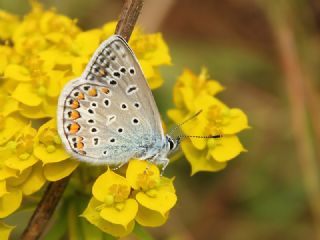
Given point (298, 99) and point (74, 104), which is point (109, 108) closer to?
point (74, 104)

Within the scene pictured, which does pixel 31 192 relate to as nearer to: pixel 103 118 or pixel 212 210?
pixel 103 118

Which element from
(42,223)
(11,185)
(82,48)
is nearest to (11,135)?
(11,185)

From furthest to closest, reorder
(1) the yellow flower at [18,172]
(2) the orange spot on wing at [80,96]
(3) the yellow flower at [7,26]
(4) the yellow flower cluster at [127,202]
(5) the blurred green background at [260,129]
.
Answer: (5) the blurred green background at [260,129]
(3) the yellow flower at [7,26]
(2) the orange spot on wing at [80,96]
(1) the yellow flower at [18,172]
(4) the yellow flower cluster at [127,202]

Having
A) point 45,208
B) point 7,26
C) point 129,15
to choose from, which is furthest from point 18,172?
point 7,26

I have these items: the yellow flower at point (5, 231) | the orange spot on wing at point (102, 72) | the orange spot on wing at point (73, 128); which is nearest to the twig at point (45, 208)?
the yellow flower at point (5, 231)

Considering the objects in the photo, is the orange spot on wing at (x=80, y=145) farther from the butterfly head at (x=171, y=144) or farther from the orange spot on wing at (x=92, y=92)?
the butterfly head at (x=171, y=144)

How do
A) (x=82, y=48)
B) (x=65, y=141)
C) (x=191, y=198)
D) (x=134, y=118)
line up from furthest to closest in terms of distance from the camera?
(x=191, y=198) → (x=82, y=48) → (x=134, y=118) → (x=65, y=141)
